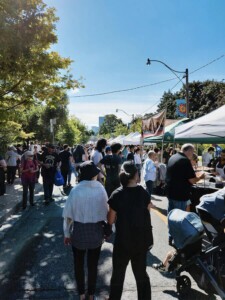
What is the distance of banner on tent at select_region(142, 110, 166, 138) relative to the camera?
11852mm

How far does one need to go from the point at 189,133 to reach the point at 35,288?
466 centimetres

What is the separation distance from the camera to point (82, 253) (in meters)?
3.50

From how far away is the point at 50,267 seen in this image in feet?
15.8

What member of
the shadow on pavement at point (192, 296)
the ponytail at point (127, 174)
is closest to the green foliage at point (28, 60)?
the ponytail at point (127, 174)

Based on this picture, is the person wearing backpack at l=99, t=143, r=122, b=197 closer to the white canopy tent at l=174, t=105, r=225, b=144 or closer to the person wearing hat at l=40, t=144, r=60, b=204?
the white canopy tent at l=174, t=105, r=225, b=144

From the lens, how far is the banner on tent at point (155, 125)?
11.9 m

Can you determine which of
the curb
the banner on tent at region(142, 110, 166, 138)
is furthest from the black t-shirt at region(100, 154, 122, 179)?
the banner on tent at region(142, 110, 166, 138)

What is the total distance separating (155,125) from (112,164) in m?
5.82

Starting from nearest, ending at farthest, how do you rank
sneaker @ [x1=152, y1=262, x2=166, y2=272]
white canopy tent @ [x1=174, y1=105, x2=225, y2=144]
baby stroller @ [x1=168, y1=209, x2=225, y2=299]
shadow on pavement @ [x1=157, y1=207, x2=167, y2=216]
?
baby stroller @ [x1=168, y1=209, x2=225, y2=299] → sneaker @ [x1=152, y1=262, x2=166, y2=272] → white canopy tent @ [x1=174, y1=105, x2=225, y2=144] → shadow on pavement @ [x1=157, y1=207, x2=167, y2=216]

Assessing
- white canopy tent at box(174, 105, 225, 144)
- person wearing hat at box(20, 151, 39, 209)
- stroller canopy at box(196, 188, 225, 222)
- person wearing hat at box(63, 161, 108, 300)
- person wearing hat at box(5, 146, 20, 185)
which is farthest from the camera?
person wearing hat at box(5, 146, 20, 185)

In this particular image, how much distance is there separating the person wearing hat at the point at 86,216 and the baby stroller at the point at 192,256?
97 cm

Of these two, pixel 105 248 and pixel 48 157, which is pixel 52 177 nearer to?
pixel 48 157

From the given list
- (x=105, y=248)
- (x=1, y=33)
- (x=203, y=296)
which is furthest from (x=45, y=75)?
(x=203, y=296)

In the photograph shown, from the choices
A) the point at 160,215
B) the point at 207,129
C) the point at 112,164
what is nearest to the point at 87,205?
the point at 112,164
